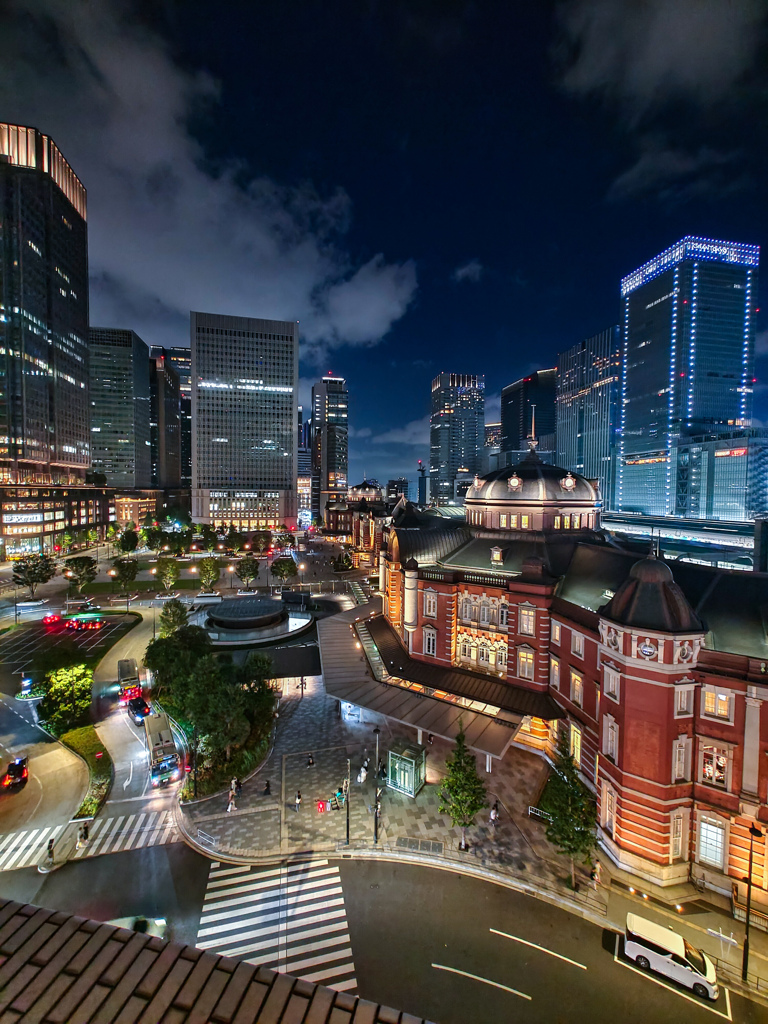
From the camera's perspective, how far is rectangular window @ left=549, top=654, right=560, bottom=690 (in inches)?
1401

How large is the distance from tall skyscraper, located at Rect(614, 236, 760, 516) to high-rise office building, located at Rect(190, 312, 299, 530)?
5676 inches

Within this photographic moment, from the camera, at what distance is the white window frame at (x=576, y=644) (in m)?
32.7

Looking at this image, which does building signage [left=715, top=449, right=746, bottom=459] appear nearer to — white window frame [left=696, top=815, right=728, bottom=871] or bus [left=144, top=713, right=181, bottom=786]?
white window frame [left=696, top=815, right=728, bottom=871]

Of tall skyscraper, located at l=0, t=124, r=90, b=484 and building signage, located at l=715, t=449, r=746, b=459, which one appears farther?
building signage, located at l=715, t=449, r=746, b=459

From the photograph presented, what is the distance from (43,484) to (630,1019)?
160 meters

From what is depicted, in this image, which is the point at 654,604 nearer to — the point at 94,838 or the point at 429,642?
the point at 429,642

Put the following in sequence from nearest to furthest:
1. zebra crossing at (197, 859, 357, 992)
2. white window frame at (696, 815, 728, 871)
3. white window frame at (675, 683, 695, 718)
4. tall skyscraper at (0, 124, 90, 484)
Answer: zebra crossing at (197, 859, 357, 992), white window frame at (696, 815, 728, 871), white window frame at (675, 683, 695, 718), tall skyscraper at (0, 124, 90, 484)

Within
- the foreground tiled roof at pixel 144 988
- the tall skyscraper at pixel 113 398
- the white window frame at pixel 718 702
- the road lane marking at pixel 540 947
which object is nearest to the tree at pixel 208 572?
the road lane marking at pixel 540 947

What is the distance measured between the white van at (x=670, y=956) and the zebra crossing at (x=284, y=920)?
12943mm

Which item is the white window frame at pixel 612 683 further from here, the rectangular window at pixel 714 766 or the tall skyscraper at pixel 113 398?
the tall skyscraper at pixel 113 398

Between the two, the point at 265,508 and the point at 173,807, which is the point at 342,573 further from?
the point at 265,508

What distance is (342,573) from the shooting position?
10244cm

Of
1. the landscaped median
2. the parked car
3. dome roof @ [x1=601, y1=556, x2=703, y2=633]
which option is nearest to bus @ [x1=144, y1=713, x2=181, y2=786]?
the landscaped median

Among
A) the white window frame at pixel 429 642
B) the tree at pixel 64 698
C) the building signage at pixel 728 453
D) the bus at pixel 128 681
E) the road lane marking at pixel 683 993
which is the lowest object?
the road lane marking at pixel 683 993
